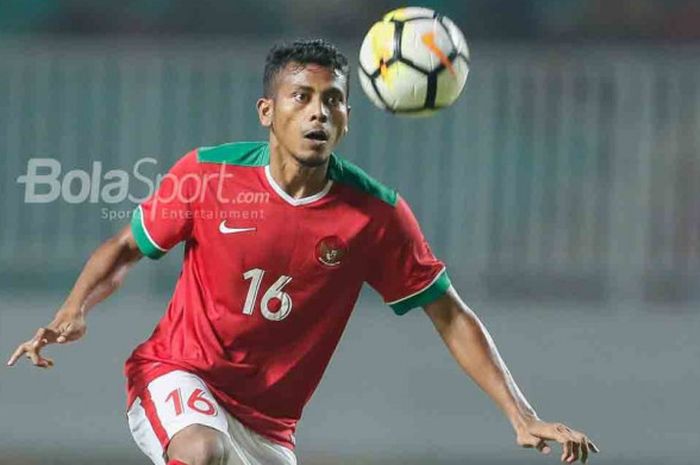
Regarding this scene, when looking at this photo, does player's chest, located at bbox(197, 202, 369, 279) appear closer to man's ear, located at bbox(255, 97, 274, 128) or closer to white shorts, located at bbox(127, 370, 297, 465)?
man's ear, located at bbox(255, 97, 274, 128)

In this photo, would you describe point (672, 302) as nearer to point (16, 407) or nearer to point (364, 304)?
point (364, 304)

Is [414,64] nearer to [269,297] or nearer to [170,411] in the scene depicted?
[269,297]

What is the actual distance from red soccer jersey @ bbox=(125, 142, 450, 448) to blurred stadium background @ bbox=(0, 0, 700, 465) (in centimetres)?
325

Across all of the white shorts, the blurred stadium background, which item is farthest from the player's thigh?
the blurred stadium background

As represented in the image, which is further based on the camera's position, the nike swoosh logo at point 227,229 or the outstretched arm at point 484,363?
the nike swoosh logo at point 227,229

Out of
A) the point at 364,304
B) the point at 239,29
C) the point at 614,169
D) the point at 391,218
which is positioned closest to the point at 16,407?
the point at 364,304

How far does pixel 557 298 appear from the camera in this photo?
786 centimetres

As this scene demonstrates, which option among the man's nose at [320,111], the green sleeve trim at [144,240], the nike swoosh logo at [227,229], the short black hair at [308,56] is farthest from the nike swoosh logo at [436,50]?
the green sleeve trim at [144,240]

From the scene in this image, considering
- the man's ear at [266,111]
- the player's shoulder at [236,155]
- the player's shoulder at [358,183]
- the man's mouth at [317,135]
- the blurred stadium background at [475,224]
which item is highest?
the man's ear at [266,111]

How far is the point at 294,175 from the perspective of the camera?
14.4ft

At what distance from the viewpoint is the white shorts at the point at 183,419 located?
13.7 feet

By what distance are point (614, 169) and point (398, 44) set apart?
332cm

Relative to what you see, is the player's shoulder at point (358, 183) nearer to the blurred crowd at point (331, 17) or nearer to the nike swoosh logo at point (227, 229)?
the nike swoosh logo at point (227, 229)

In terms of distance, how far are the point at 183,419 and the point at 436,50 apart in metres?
1.38
